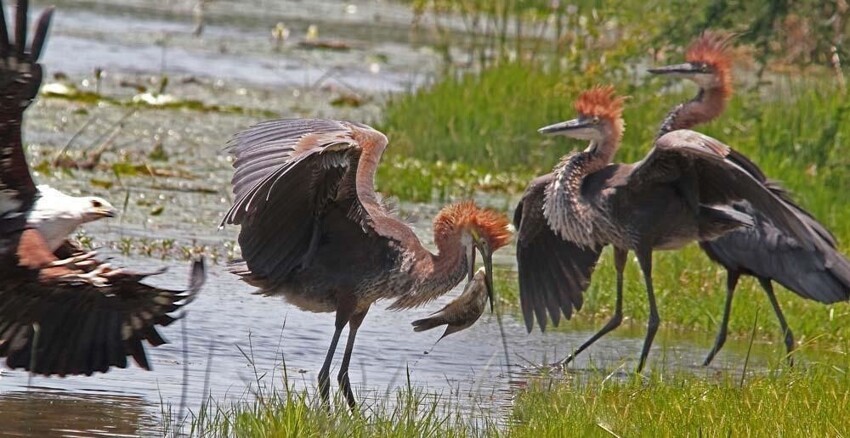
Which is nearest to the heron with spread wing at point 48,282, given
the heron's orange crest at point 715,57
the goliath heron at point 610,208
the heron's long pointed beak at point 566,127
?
the goliath heron at point 610,208

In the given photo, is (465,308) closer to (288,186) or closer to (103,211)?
(288,186)

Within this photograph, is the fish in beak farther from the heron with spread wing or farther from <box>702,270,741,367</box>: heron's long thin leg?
the heron with spread wing

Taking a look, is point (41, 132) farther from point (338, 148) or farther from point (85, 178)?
point (338, 148)

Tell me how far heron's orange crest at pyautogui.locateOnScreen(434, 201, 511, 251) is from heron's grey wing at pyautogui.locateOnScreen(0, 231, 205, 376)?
4.29 ft

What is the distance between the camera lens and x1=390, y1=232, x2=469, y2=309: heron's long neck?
6656 mm

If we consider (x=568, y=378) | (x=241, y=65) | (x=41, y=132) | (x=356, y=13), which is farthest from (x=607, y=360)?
(x=356, y=13)

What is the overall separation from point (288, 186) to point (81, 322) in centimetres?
94

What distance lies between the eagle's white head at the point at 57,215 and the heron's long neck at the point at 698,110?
12.4 feet

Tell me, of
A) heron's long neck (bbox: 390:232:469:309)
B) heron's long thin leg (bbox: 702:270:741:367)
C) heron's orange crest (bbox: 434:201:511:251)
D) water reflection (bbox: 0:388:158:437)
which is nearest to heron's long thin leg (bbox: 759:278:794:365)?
heron's long thin leg (bbox: 702:270:741:367)

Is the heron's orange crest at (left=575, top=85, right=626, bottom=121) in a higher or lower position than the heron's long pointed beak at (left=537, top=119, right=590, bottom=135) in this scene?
higher

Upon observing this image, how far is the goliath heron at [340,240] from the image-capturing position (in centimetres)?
638

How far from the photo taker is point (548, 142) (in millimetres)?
12766

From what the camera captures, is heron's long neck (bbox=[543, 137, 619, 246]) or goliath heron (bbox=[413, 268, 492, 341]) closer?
goliath heron (bbox=[413, 268, 492, 341])

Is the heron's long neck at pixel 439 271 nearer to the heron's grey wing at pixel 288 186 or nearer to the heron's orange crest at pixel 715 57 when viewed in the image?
the heron's grey wing at pixel 288 186
